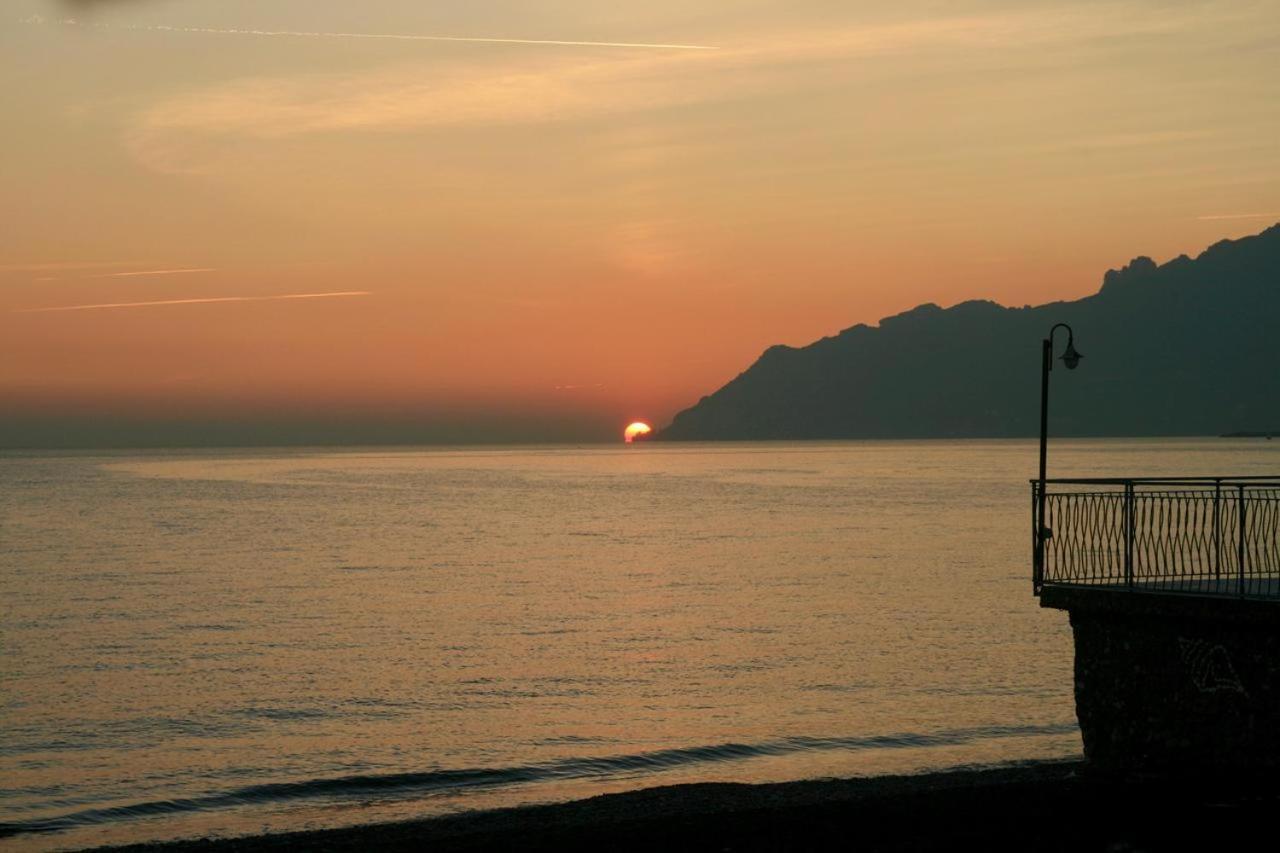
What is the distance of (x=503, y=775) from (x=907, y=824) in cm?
1148

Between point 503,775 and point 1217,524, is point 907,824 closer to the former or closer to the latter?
point 1217,524

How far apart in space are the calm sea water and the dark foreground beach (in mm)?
2943

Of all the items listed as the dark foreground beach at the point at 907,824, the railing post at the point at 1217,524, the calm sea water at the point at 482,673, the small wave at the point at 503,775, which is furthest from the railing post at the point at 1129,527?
the small wave at the point at 503,775

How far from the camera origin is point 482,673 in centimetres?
3847

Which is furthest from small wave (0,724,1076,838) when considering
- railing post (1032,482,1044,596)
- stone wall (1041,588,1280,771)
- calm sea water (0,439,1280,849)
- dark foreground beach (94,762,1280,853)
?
stone wall (1041,588,1280,771)

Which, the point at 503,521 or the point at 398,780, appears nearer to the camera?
the point at 398,780

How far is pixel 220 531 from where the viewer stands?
101750 millimetres

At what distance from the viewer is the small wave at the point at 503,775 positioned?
23531 mm

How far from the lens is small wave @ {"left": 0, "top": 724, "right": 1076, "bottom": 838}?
2353 centimetres

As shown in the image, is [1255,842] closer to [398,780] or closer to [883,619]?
[398,780]

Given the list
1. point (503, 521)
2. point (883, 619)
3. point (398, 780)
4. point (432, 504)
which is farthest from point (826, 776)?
point (432, 504)

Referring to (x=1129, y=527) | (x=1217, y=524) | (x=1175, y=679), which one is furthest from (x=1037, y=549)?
(x=1175, y=679)

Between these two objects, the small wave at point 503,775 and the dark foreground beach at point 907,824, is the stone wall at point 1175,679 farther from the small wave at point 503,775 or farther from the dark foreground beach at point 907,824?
the small wave at point 503,775

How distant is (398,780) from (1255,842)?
16.2 metres
